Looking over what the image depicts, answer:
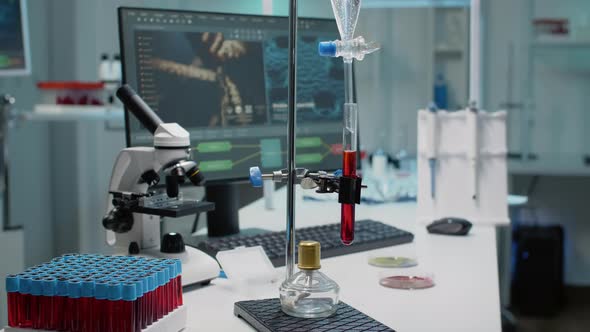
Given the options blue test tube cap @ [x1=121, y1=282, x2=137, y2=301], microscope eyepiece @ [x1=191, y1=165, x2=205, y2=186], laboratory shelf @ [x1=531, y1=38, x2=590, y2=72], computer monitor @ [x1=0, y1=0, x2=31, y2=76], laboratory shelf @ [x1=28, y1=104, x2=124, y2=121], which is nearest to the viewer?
blue test tube cap @ [x1=121, y1=282, x2=137, y2=301]

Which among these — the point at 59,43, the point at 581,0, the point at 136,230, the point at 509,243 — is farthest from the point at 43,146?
the point at 581,0

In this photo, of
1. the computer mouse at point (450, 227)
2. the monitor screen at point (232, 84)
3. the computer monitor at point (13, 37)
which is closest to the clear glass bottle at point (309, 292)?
the monitor screen at point (232, 84)

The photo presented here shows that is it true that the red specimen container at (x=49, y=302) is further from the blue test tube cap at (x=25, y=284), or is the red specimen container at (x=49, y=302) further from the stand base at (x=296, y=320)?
the stand base at (x=296, y=320)

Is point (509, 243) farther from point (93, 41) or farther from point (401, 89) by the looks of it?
point (93, 41)

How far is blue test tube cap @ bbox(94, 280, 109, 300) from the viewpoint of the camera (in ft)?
2.74

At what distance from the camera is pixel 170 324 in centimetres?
93

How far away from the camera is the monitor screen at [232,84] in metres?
1.40

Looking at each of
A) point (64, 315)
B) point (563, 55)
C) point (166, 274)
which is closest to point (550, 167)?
point (563, 55)

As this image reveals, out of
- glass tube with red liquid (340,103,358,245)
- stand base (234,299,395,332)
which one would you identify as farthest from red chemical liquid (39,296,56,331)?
glass tube with red liquid (340,103,358,245)

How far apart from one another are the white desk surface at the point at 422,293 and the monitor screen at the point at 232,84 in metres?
0.31

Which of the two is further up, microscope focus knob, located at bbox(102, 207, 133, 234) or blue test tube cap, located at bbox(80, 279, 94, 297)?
microscope focus knob, located at bbox(102, 207, 133, 234)

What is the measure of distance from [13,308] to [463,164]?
121 centimetres

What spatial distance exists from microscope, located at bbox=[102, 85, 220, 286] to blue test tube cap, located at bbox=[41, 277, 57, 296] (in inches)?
10.5

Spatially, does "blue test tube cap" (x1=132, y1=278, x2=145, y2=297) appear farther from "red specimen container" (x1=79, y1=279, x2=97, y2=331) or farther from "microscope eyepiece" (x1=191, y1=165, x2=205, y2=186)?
"microscope eyepiece" (x1=191, y1=165, x2=205, y2=186)
